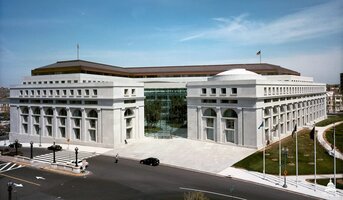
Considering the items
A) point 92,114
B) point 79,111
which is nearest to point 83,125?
point 92,114

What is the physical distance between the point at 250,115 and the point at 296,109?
27442mm

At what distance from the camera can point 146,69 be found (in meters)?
99.2

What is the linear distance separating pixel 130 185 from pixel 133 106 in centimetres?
3165

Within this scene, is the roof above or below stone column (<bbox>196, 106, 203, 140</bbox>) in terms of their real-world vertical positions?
above

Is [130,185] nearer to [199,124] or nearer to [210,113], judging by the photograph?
[199,124]

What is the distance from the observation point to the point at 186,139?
6631cm

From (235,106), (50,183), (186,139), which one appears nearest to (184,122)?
(186,139)

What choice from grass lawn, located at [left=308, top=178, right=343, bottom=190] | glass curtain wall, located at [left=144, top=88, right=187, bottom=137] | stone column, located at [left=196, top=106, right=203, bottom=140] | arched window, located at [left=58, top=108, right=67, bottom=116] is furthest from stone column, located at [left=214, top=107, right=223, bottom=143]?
arched window, located at [left=58, top=108, right=67, bottom=116]

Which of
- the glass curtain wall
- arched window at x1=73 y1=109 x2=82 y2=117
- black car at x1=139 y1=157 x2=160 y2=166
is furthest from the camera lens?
the glass curtain wall

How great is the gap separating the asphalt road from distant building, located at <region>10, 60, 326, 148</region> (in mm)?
18782

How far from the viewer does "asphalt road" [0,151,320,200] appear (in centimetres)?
3306

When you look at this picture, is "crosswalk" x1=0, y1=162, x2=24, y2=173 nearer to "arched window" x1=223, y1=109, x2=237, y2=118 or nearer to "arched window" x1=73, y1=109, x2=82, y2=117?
"arched window" x1=73, y1=109, x2=82, y2=117

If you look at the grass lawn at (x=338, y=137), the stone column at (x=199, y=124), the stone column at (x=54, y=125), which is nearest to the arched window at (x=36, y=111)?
the stone column at (x=54, y=125)

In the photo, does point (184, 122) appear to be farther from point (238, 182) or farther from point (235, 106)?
point (238, 182)
